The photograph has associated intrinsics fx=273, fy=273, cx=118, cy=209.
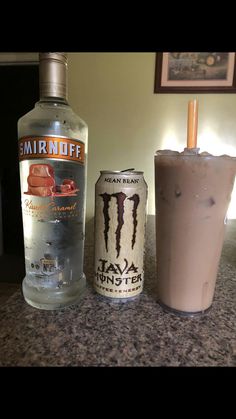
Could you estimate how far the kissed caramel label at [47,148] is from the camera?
36cm

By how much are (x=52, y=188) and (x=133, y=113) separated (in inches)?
52.3

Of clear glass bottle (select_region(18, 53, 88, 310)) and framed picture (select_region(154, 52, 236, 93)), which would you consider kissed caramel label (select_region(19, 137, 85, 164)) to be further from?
framed picture (select_region(154, 52, 236, 93))

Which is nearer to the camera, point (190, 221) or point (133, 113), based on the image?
point (190, 221)

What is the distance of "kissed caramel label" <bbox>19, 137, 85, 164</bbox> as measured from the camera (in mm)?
362

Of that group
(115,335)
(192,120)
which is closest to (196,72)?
(192,120)

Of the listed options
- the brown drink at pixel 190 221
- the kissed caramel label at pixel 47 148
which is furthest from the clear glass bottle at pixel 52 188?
the brown drink at pixel 190 221

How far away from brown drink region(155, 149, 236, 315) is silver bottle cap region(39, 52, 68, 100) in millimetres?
164

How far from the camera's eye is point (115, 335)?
0.33 metres

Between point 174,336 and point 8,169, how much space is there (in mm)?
942

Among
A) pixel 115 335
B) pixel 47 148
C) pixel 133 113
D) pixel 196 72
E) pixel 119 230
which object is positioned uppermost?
pixel 196 72

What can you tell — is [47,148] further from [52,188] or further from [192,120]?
[192,120]
